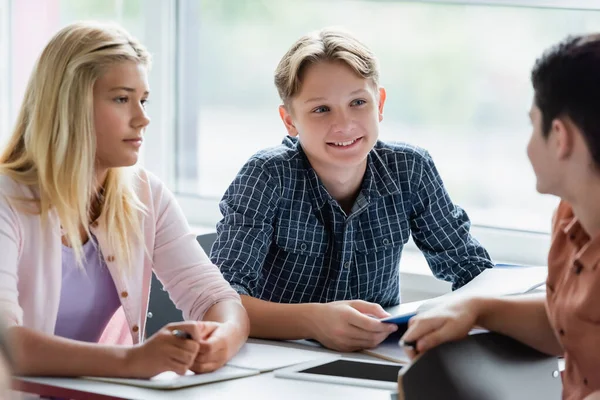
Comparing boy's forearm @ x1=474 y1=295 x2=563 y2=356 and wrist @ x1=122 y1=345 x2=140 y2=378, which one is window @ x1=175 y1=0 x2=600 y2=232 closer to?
boy's forearm @ x1=474 y1=295 x2=563 y2=356

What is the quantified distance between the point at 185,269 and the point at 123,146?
0.99 ft

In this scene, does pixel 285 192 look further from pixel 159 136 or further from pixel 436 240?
pixel 159 136

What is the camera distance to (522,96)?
9.05 feet

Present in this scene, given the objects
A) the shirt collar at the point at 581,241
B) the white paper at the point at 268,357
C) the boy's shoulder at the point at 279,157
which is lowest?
the white paper at the point at 268,357

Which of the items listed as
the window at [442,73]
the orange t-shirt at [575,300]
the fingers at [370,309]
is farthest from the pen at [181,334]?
the window at [442,73]

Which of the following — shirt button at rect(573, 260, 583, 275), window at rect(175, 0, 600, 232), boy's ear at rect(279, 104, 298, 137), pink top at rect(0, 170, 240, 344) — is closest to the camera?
shirt button at rect(573, 260, 583, 275)

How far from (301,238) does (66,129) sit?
0.59 metres

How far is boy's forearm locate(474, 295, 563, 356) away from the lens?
151 cm

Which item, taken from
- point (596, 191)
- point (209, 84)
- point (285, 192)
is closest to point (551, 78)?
point (596, 191)

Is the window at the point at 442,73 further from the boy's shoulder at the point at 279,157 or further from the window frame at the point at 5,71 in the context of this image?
the boy's shoulder at the point at 279,157

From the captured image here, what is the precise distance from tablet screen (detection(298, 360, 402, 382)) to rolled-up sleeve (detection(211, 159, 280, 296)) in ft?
1.31

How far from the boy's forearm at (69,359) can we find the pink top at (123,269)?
0.24 feet

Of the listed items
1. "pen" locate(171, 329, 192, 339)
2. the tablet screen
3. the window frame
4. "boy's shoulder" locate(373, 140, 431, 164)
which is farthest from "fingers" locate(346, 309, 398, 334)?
the window frame

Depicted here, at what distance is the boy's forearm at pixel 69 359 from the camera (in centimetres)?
150
